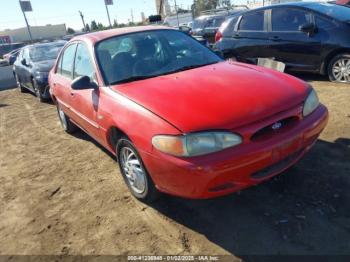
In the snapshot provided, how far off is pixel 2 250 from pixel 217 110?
2318 mm

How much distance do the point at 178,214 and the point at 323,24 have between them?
211 inches

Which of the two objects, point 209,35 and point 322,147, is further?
point 209,35

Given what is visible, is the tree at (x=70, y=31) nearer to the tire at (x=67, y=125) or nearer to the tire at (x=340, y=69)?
the tire at (x=67, y=125)

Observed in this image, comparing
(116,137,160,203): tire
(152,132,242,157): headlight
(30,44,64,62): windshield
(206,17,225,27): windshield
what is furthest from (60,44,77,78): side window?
(206,17,225,27): windshield

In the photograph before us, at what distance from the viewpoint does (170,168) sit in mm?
2988

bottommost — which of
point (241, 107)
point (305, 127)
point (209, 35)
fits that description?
point (209, 35)

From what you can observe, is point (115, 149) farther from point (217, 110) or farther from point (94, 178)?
point (217, 110)

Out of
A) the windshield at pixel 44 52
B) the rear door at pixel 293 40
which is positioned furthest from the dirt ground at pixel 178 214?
the windshield at pixel 44 52

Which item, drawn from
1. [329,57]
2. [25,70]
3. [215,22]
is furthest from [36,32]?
[329,57]

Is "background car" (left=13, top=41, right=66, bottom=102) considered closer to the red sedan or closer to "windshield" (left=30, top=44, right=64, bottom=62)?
"windshield" (left=30, top=44, right=64, bottom=62)

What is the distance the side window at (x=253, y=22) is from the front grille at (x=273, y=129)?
18.3ft

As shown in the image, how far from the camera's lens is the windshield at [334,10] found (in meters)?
7.03

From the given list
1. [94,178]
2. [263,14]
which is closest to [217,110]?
[94,178]

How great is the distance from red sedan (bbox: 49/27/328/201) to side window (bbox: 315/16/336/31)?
3509 mm
